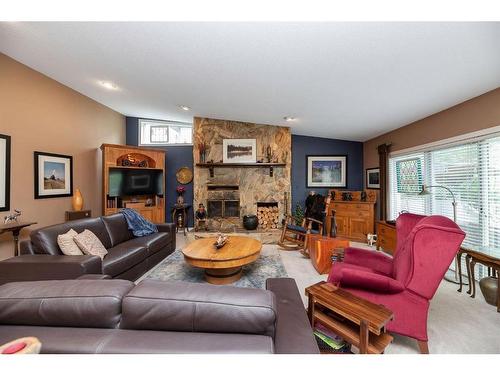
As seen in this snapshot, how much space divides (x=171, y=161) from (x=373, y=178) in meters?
5.07

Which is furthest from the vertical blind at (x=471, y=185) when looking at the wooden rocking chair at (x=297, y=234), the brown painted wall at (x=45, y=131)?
the brown painted wall at (x=45, y=131)

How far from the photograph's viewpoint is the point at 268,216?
4.95m

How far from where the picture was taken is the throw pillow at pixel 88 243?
7.49 feet

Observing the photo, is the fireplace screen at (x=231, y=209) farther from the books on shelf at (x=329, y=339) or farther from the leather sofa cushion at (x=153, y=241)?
the books on shelf at (x=329, y=339)

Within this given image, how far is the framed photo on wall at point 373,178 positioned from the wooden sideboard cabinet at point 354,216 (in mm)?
500

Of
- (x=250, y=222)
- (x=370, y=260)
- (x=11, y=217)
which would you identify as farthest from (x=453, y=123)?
(x=11, y=217)

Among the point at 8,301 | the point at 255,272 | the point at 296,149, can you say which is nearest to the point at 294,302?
the point at 8,301

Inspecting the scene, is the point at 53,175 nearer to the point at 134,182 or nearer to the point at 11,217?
the point at 11,217

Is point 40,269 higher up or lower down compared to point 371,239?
higher up

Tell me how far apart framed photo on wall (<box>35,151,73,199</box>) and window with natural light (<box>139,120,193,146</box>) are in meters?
1.98

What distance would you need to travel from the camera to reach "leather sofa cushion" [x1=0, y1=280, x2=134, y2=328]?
80 cm

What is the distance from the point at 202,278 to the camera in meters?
2.68

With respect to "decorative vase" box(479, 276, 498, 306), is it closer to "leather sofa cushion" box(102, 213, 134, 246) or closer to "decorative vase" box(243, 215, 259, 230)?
"decorative vase" box(243, 215, 259, 230)
